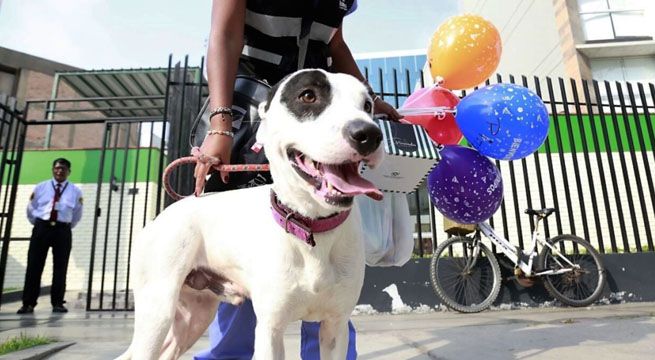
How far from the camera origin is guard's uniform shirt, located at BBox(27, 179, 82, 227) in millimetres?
5676

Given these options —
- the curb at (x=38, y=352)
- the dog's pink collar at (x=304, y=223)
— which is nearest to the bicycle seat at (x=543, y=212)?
the dog's pink collar at (x=304, y=223)

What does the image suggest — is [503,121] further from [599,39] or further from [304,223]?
[599,39]

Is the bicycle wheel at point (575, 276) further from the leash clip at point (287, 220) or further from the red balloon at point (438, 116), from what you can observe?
the leash clip at point (287, 220)

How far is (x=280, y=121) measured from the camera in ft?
4.48

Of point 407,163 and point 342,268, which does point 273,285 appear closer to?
point 342,268

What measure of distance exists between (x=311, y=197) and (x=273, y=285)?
301mm

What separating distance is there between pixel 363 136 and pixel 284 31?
908mm

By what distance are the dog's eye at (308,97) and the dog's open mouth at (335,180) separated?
0.17m

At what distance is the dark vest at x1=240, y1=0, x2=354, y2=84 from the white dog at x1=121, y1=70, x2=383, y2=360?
A: 1.51 ft

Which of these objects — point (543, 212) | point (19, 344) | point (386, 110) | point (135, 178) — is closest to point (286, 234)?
point (386, 110)

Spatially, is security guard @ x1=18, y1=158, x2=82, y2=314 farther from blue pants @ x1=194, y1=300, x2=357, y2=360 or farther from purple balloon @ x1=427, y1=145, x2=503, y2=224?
purple balloon @ x1=427, y1=145, x2=503, y2=224

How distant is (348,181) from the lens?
→ 119 centimetres

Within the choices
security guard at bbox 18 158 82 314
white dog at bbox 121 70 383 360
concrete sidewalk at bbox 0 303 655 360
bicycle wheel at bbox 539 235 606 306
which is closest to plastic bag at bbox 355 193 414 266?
white dog at bbox 121 70 383 360

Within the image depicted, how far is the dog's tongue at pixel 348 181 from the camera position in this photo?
1.13 meters
